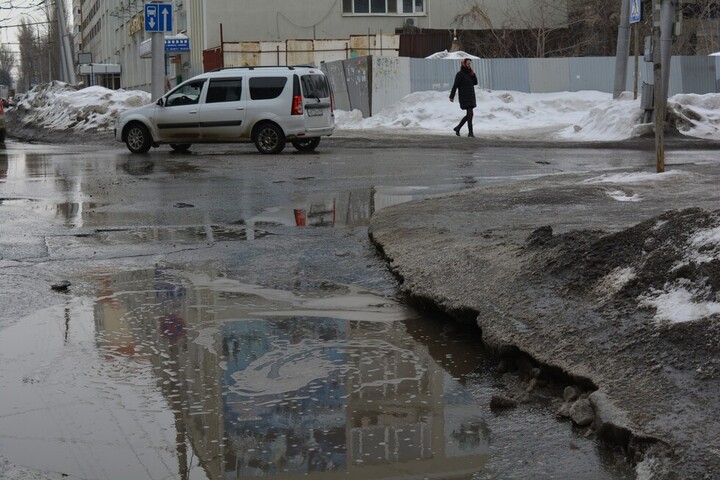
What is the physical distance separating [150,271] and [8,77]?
160721mm

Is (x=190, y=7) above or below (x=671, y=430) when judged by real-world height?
above

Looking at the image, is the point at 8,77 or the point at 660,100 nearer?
the point at 660,100

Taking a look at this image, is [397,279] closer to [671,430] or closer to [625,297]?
[625,297]

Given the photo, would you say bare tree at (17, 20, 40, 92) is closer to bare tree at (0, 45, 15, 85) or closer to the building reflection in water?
bare tree at (0, 45, 15, 85)

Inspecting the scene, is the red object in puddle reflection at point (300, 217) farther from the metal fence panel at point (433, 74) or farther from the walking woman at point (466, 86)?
the metal fence panel at point (433, 74)

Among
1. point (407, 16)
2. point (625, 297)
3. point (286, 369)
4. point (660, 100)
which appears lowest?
point (286, 369)

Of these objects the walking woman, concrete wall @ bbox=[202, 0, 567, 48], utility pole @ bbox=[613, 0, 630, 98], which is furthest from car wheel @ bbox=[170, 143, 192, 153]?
concrete wall @ bbox=[202, 0, 567, 48]

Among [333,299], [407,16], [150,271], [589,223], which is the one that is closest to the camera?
[333,299]

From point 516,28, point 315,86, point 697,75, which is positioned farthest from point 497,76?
point 315,86

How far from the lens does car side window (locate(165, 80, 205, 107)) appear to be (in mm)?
22344

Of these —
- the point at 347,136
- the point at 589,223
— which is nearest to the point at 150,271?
the point at 589,223

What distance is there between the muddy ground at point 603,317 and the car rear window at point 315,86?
14.0 meters

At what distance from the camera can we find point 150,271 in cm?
791

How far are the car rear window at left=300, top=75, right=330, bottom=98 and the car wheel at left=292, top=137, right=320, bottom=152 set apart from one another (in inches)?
37.4
